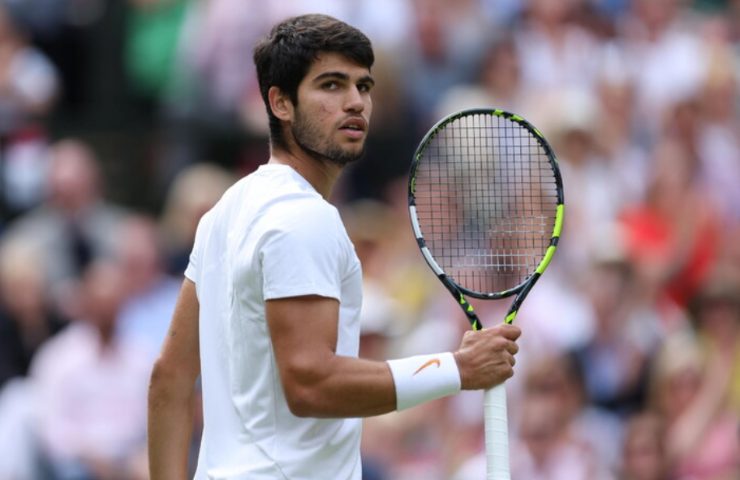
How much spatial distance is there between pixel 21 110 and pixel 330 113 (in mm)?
6197

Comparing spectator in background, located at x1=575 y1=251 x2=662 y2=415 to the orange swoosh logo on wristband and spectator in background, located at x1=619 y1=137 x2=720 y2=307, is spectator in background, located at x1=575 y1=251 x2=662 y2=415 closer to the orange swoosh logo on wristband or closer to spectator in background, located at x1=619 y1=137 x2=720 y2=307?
spectator in background, located at x1=619 y1=137 x2=720 y2=307

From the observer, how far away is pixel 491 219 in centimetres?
671

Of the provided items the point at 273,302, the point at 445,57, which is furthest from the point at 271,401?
the point at 445,57

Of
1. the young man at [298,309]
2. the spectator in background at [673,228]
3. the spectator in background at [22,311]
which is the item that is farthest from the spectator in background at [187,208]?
the young man at [298,309]

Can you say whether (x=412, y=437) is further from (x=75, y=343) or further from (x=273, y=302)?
(x=273, y=302)

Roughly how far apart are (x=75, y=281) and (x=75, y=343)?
1.98 feet

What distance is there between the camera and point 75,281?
8602 millimetres

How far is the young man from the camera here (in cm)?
342

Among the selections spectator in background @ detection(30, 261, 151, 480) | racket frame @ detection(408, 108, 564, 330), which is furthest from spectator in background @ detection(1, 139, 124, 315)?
racket frame @ detection(408, 108, 564, 330)

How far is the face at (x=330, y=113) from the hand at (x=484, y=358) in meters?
0.55

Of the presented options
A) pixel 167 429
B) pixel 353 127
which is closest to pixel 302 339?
pixel 353 127

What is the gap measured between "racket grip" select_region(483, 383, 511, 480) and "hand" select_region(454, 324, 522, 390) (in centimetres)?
7

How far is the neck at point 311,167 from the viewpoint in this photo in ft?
12.3

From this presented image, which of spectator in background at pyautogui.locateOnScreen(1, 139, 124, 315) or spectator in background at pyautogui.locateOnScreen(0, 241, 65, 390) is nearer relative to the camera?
spectator in background at pyautogui.locateOnScreen(0, 241, 65, 390)
